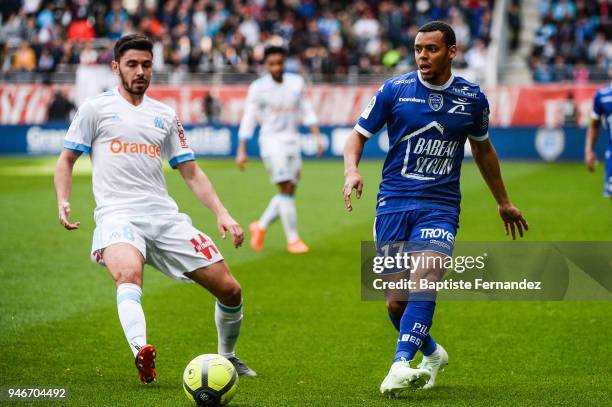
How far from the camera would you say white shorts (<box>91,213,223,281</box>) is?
666 centimetres

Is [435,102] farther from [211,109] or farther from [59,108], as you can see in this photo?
[59,108]

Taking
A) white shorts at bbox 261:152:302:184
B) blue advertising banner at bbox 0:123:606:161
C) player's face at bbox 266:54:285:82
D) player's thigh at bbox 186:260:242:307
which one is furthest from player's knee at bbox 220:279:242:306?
blue advertising banner at bbox 0:123:606:161

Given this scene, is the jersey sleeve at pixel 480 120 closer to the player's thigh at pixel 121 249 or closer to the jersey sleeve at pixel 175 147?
the jersey sleeve at pixel 175 147

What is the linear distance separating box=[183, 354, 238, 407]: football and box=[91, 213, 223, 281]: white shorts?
0.82m

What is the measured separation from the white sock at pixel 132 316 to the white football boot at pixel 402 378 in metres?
1.51

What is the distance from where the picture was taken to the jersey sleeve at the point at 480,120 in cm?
667

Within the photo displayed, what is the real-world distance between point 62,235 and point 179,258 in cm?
863

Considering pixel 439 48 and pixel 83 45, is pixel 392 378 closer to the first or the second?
pixel 439 48

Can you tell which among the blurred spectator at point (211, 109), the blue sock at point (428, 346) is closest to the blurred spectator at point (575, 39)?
the blurred spectator at point (211, 109)

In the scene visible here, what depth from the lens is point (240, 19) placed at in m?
35.9

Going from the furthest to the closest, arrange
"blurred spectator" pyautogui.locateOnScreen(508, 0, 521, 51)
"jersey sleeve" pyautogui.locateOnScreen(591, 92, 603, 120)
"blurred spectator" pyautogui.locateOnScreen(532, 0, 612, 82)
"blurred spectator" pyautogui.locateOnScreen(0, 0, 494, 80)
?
"blurred spectator" pyautogui.locateOnScreen(508, 0, 521, 51), "blurred spectator" pyautogui.locateOnScreen(0, 0, 494, 80), "blurred spectator" pyautogui.locateOnScreen(532, 0, 612, 82), "jersey sleeve" pyautogui.locateOnScreen(591, 92, 603, 120)

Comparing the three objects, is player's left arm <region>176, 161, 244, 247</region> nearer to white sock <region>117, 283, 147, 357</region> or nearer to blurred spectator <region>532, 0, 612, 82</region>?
white sock <region>117, 283, 147, 357</region>

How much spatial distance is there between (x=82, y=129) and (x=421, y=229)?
7.65ft

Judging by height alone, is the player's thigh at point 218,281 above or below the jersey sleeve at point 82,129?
below
